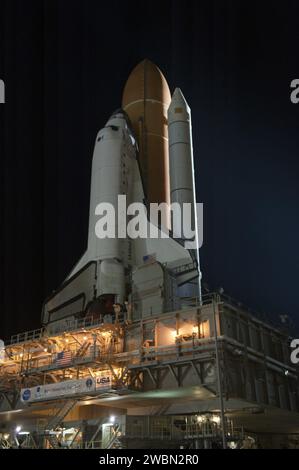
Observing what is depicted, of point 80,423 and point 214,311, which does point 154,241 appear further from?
point 80,423

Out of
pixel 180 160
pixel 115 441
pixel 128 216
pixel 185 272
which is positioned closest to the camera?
pixel 115 441

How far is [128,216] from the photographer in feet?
139

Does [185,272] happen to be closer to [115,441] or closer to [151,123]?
[115,441]

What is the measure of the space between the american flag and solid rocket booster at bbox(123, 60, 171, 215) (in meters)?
17.1

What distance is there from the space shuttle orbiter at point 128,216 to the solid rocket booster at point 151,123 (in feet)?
0.32

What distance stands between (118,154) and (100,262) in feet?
32.3

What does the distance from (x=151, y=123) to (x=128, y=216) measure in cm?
1348

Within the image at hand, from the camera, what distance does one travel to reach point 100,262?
39.1 m

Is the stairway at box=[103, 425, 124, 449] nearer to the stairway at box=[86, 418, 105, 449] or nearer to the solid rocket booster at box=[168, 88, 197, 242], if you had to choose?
the stairway at box=[86, 418, 105, 449]

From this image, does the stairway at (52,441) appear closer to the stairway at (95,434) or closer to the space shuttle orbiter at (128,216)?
the stairway at (95,434)

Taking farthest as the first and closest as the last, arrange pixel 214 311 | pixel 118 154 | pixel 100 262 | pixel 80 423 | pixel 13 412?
pixel 118 154 → pixel 100 262 → pixel 13 412 → pixel 80 423 → pixel 214 311

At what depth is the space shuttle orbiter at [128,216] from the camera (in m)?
35.9

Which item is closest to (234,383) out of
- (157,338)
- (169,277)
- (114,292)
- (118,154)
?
(157,338)

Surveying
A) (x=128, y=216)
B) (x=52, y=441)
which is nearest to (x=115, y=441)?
(x=52, y=441)
